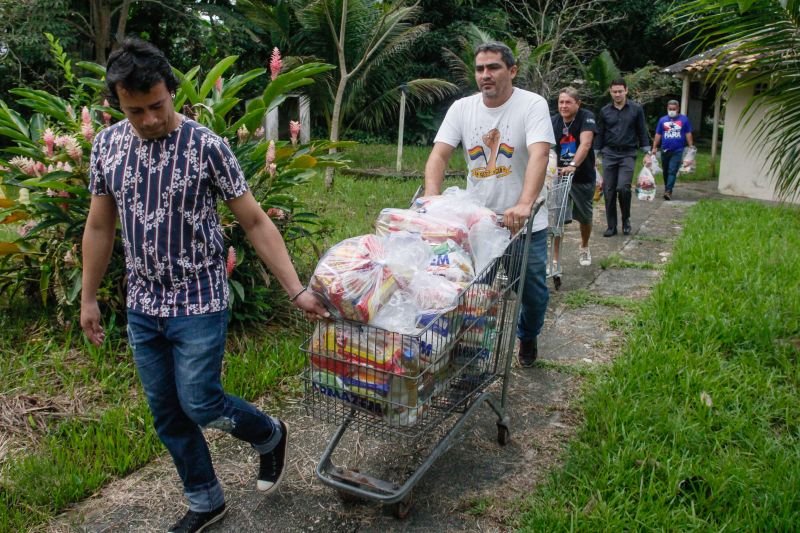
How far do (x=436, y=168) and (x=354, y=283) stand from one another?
1691 mm

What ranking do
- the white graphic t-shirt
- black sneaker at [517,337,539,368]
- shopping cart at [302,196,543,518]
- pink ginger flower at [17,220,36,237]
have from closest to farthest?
shopping cart at [302,196,543,518] → the white graphic t-shirt → black sneaker at [517,337,539,368] → pink ginger flower at [17,220,36,237]

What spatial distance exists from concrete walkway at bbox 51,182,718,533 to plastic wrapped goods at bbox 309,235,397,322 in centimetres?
103

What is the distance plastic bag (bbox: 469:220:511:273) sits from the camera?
3340 mm

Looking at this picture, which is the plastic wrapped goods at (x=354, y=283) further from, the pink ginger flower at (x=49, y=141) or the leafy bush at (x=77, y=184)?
the pink ginger flower at (x=49, y=141)

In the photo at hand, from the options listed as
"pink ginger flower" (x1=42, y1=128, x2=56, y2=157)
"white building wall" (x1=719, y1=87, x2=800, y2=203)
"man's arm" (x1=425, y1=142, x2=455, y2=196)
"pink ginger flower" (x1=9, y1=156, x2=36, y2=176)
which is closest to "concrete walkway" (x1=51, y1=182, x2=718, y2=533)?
"man's arm" (x1=425, y1=142, x2=455, y2=196)

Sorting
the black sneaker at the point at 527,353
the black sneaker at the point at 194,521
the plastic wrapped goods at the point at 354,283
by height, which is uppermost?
the plastic wrapped goods at the point at 354,283

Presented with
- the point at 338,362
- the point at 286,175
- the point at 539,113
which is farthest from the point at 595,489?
the point at 286,175

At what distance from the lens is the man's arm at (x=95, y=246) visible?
2758mm

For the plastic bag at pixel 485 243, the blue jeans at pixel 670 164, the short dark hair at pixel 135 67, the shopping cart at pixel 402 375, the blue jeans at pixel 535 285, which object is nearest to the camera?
the short dark hair at pixel 135 67

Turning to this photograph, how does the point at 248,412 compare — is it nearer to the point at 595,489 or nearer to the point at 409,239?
the point at 409,239

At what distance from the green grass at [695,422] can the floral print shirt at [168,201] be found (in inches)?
67.9

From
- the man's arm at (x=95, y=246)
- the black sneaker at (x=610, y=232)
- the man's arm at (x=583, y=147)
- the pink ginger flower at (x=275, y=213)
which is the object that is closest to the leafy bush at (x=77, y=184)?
the pink ginger flower at (x=275, y=213)

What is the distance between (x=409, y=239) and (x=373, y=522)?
1246 mm

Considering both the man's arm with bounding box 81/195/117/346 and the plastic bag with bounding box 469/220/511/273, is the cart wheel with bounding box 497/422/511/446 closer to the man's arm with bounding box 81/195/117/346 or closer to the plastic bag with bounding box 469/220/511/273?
the plastic bag with bounding box 469/220/511/273
